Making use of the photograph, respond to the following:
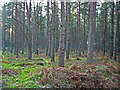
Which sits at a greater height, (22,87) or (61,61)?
(61,61)

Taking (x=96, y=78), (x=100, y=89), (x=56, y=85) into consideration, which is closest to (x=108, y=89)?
(x=100, y=89)

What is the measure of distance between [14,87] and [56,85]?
2101mm

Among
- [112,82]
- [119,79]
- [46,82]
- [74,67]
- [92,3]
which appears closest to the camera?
[46,82]

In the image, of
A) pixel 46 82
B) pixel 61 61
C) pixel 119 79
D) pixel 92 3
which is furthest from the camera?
pixel 92 3

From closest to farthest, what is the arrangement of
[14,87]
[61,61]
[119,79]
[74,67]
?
[14,87]
[119,79]
[74,67]
[61,61]

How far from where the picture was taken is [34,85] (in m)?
6.04

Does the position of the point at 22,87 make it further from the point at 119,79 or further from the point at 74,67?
the point at 119,79

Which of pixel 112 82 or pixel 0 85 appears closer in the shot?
pixel 0 85

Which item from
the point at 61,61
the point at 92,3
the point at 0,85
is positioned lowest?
the point at 0,85

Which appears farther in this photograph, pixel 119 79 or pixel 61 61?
pixel 61 61

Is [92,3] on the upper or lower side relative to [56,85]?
upper

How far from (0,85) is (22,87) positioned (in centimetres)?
123

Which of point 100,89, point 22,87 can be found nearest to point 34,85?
point 22,87

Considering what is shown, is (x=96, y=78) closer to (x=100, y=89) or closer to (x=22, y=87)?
(x=100, y=89)
